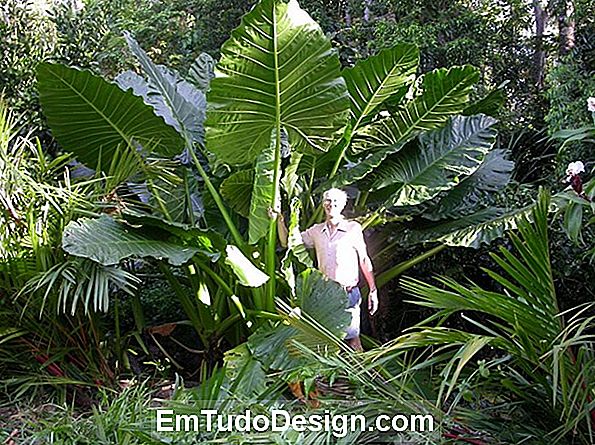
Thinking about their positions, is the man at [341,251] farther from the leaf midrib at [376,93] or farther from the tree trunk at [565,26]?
the tree trunk at [565,26]

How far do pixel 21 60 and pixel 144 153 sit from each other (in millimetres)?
1474

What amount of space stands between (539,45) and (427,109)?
264 cm

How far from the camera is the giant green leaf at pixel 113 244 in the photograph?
2.80 m

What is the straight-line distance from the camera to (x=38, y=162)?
338 cm

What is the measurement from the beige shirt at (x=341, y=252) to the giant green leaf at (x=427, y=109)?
3.07 ft

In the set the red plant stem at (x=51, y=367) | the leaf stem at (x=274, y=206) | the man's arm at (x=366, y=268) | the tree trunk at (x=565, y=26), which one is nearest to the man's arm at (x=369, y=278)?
the man's arm at (x=366, y=268)

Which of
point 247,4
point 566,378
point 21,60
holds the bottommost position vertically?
point 566,378

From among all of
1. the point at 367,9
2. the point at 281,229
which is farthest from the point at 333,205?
the point at 367,9

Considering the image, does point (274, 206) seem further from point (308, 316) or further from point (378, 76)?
point (378, 76)

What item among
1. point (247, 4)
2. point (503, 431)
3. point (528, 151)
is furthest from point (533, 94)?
point (503, 431)

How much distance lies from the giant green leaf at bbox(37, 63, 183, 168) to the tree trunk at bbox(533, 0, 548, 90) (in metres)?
3.85

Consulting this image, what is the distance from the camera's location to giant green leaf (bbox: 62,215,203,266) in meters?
2.80

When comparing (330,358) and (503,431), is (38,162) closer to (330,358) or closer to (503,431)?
(330,358)

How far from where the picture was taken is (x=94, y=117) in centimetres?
363
